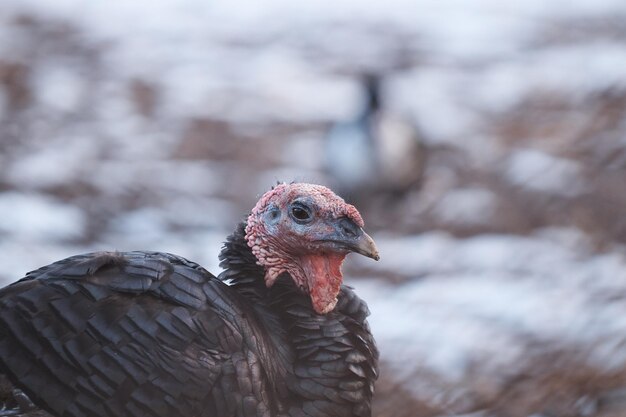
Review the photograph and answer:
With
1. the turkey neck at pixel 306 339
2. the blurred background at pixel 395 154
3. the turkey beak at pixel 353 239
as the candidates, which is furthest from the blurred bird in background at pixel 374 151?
the turkey beak at pixel 353 239

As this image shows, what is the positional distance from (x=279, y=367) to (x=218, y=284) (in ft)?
1.26

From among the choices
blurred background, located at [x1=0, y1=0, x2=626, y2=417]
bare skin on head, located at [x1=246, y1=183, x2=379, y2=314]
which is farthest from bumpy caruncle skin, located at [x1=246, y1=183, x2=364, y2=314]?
blurred background, located at [x1=0, y1=0, x2=626, y2=417]

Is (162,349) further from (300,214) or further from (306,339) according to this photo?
(300,214)

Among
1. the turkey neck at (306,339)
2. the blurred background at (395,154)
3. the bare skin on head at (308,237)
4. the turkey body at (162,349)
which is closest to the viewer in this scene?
the turkey body at (162,349)

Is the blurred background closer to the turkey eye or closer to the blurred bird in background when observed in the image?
the blurred bird in background

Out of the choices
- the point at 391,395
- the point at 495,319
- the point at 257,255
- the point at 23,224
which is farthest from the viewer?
the point at 23,224

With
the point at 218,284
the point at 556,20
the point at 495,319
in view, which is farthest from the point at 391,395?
the point at 556,20

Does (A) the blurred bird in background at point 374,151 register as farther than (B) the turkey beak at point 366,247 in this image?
Yes

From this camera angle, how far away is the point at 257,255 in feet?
14.1

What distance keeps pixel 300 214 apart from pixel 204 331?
0.61m

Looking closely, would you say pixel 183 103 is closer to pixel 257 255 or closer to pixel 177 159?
pixel 177 159

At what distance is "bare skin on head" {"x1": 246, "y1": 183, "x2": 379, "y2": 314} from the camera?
163 inches

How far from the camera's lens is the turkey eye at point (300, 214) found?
419cm

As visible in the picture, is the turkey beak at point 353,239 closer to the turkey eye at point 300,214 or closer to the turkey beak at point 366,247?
the turkey beak at point 366,247
